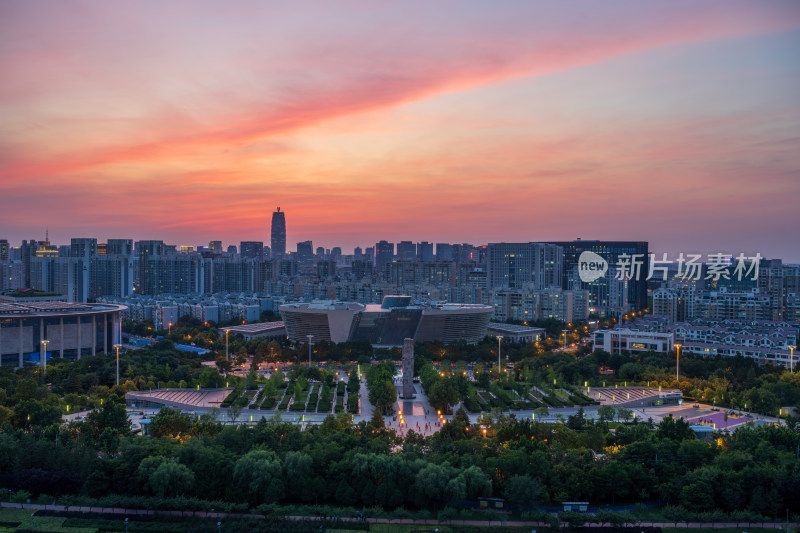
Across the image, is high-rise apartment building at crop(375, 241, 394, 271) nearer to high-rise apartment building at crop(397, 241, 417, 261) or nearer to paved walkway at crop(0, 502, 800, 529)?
high-rise apartment building at crop(397, 241, 417, 261)

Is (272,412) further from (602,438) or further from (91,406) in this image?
(602,438)

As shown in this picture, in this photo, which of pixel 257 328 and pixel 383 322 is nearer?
pixel 383 322

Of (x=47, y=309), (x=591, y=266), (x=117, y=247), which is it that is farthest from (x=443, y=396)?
(x=117, y=247)

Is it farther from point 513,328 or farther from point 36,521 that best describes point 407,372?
point 513,328

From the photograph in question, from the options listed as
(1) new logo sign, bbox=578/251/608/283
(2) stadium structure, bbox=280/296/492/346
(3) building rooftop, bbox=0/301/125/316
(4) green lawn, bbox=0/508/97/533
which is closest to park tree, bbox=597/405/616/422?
(4) green lawn, bbox=0/508/97/533

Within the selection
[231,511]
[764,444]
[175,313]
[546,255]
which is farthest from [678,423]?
[546,255]

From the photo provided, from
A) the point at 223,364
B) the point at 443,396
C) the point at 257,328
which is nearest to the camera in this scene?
the point at 443,396
